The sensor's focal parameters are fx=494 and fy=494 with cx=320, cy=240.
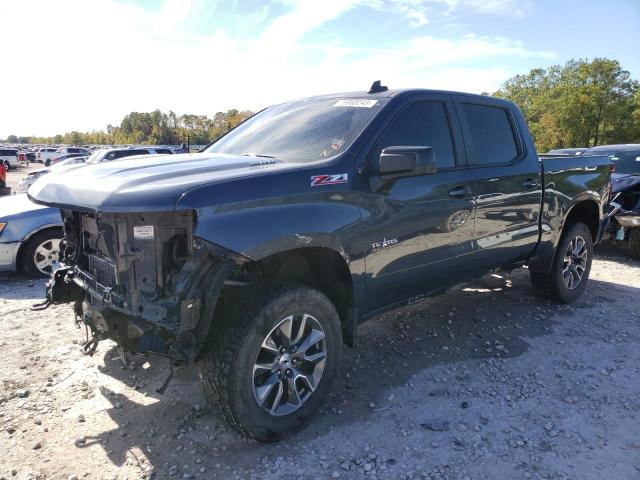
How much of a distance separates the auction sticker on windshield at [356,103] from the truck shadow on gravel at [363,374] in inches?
66.9

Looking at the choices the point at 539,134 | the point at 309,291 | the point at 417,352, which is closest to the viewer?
the point at 309,291

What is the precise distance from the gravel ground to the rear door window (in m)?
1.62

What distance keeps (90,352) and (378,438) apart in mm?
1901

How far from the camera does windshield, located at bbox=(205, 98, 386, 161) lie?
3306 millimetres

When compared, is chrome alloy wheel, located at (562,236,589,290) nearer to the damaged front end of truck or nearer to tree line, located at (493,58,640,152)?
the damaged front end of truck

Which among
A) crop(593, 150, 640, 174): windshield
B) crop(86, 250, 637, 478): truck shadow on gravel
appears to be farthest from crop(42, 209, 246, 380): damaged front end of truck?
crop(593, 150, 640, 174): windshield

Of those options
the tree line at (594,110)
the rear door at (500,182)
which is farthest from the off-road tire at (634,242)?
the tree line at (594,110)

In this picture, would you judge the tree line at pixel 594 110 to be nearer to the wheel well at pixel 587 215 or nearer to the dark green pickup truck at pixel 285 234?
the wheel well at pixel 587 215

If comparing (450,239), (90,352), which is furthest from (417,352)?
(90,352)

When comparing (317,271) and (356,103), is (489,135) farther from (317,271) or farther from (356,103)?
(317,271)

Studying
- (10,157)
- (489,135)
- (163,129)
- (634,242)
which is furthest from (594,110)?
(163,129)

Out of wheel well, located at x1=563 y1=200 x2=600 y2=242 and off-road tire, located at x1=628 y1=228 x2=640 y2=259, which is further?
off-road tire, located at x1=628 y1=228 x2=640 y2=259

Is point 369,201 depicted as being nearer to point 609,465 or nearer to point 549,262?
point 609,465

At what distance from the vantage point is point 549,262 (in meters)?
4.99
